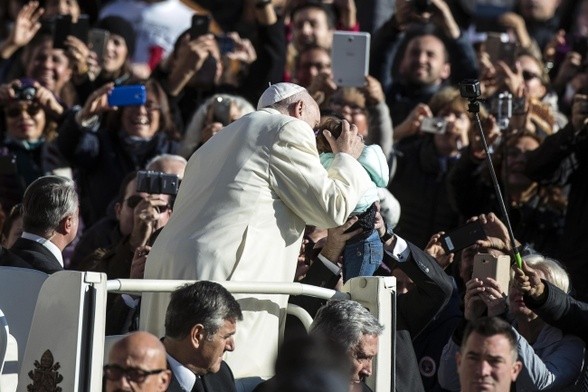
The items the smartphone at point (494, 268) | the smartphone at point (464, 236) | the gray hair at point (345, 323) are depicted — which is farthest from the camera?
the smartphone at point (464, 236)

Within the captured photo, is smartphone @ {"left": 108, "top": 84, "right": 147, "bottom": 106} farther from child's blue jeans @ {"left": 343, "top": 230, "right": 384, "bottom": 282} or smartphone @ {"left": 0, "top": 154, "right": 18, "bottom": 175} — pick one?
child's blue jeans @ {"left": 343, "top": 230, "right": 384, "bottom": 282}

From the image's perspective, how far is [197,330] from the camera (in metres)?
6.07

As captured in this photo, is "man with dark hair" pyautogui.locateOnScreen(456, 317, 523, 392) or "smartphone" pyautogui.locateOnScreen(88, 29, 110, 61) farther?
"smartphone" pyautogui.locateOnScreen(88, 29, 110, 61)

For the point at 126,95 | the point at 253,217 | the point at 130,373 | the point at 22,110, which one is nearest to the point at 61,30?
the point at 22,110

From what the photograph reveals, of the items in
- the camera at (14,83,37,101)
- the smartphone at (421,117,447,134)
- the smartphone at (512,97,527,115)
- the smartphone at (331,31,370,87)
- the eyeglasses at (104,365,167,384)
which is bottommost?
the eyeglasses at (104,365,167,384)

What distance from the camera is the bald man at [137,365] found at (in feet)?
18.5

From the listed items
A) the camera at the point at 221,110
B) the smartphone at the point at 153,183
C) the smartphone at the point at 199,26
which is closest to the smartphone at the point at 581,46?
the smartphone at the point at 199,26

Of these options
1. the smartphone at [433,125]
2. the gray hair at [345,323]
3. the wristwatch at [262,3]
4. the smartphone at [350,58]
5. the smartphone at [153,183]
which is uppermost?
the wristwatch at [262,3]

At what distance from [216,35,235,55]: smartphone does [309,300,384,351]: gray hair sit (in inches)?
208

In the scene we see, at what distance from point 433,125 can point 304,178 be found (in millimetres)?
3722

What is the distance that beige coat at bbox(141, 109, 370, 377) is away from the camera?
663 centimetres

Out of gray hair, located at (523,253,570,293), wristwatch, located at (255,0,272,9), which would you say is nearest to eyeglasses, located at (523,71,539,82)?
wristwatch, located at (255,0,272,9)

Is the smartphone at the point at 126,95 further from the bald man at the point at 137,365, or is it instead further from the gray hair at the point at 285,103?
the bald man at the point at 137,365

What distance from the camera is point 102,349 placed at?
6004 millimetres
